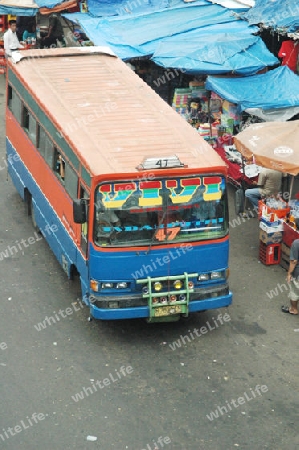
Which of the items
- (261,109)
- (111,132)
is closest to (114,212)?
(111,132)

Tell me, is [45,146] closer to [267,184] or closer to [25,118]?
[25,118]

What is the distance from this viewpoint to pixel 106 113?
40.1 ft

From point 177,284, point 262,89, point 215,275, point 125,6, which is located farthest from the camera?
point 125,6

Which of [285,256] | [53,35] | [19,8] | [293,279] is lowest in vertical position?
[285,256]

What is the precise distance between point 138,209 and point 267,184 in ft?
16.6

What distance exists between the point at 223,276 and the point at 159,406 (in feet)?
7.19

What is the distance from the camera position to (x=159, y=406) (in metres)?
9.95

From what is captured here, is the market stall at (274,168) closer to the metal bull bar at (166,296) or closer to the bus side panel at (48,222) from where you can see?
the metal bull bar at (166,296)

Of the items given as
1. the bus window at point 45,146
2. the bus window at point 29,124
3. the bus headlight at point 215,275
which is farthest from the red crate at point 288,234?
the bus window at point 29,124

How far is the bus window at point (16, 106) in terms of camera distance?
580 inches

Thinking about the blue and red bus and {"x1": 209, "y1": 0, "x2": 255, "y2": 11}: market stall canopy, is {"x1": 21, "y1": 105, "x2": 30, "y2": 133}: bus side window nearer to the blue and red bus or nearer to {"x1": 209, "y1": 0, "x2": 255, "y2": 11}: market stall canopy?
the blue and red bus

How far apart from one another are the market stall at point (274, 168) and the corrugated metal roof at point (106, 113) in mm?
1759

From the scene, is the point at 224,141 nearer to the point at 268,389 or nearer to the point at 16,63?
the point at 16,63

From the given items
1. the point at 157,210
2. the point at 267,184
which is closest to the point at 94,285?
the point at 157,210
